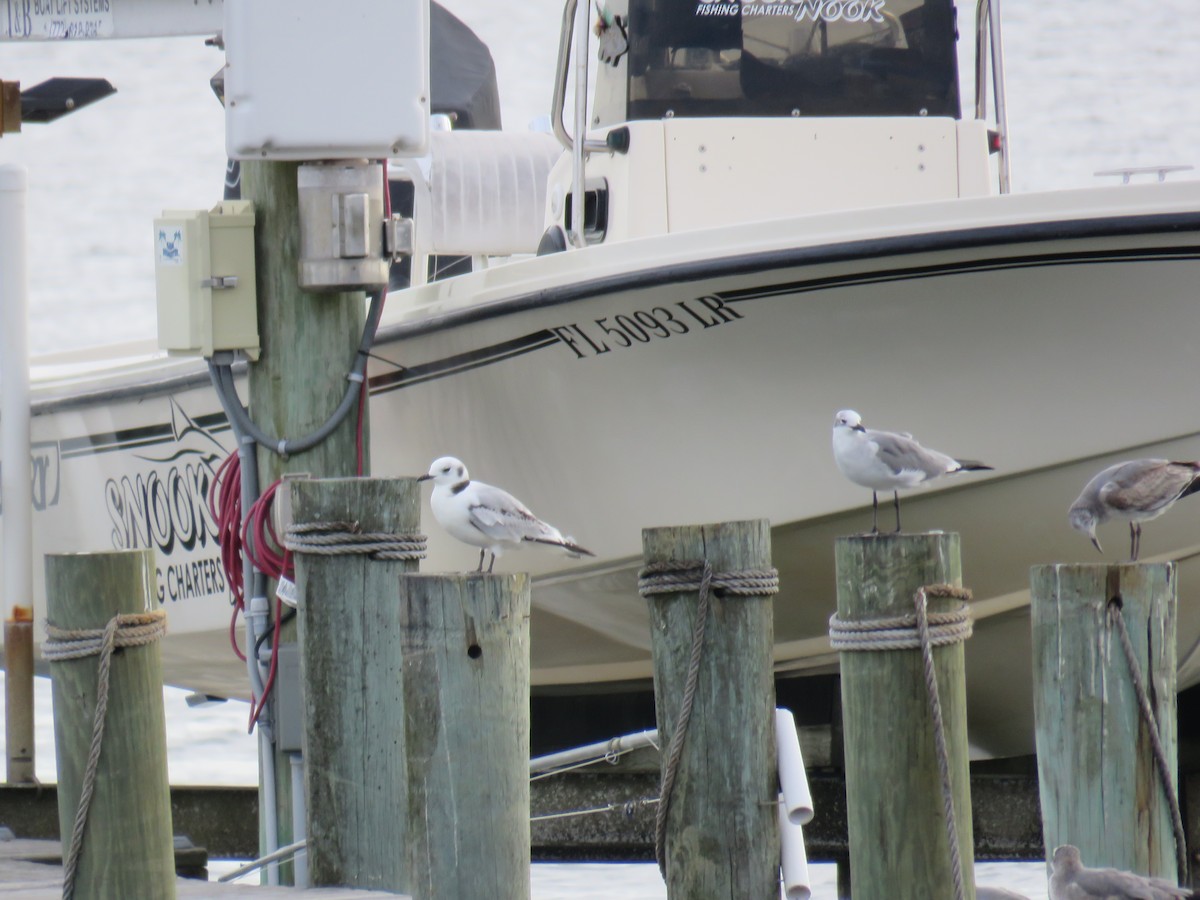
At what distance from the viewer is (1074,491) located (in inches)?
214

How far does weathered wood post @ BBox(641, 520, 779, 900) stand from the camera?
12.1 feet

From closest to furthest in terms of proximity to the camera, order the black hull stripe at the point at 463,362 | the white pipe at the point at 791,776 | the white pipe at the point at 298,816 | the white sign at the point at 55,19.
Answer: the white pipe at the point at 791,776
the white pipe at the point at 298,816
the white sign at the point at 55,19
the black hull stripe at the point at 463,362

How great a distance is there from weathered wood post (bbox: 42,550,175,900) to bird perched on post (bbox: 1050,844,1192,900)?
165 centimetres

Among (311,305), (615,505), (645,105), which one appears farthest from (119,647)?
(645,105)

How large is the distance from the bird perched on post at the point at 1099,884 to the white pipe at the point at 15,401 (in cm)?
389

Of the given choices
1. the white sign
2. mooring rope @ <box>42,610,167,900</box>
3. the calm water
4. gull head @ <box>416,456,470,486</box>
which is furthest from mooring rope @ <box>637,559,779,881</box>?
the calm water

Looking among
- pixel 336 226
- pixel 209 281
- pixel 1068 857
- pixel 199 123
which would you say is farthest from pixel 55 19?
pixel 199 123

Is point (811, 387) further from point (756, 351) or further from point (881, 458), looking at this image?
point (881, 458)

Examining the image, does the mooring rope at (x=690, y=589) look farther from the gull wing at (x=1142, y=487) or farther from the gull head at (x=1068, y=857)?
the gull wing at (x=1142, y=487)

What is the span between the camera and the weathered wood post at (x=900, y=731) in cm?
352

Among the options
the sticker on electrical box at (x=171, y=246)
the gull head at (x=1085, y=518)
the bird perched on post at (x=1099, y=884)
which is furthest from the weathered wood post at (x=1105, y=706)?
the sticker on electrical box at (x=171, y=246)

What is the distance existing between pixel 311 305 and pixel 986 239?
1.68 meters

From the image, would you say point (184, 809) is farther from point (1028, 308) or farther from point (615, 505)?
point (1028, 308)

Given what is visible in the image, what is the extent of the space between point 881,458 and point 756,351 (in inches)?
41.2
